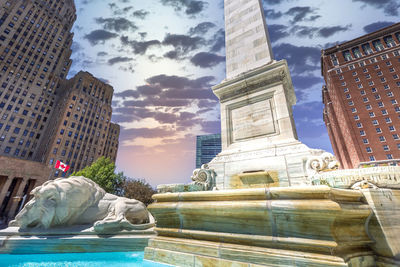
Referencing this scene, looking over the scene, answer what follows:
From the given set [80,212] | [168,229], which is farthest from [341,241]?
[80,212]

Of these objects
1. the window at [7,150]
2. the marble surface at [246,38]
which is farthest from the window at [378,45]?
the window at [7,150]

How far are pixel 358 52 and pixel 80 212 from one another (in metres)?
91.1

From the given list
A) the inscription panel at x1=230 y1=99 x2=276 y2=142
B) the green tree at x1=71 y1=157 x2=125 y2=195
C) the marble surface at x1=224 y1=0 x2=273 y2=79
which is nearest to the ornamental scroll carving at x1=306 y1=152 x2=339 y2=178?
the inscription panel at x1=230 y1=99 x2=276 y2=142

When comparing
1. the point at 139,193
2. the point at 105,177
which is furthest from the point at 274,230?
the point at 105,177

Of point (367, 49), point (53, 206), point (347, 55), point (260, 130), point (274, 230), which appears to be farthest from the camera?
point (347, 55)

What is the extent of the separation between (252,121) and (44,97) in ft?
272

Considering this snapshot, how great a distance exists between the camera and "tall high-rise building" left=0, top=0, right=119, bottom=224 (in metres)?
53.7

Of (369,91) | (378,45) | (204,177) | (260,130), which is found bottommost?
(204,177)

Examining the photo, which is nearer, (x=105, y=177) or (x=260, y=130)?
(x=260, y=130)

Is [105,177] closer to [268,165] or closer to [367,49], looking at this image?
[268,165]

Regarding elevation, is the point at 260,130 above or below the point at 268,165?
above

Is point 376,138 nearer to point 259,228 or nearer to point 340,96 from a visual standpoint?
point 340,96

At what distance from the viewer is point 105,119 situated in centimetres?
6938

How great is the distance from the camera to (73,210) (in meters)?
4.66
